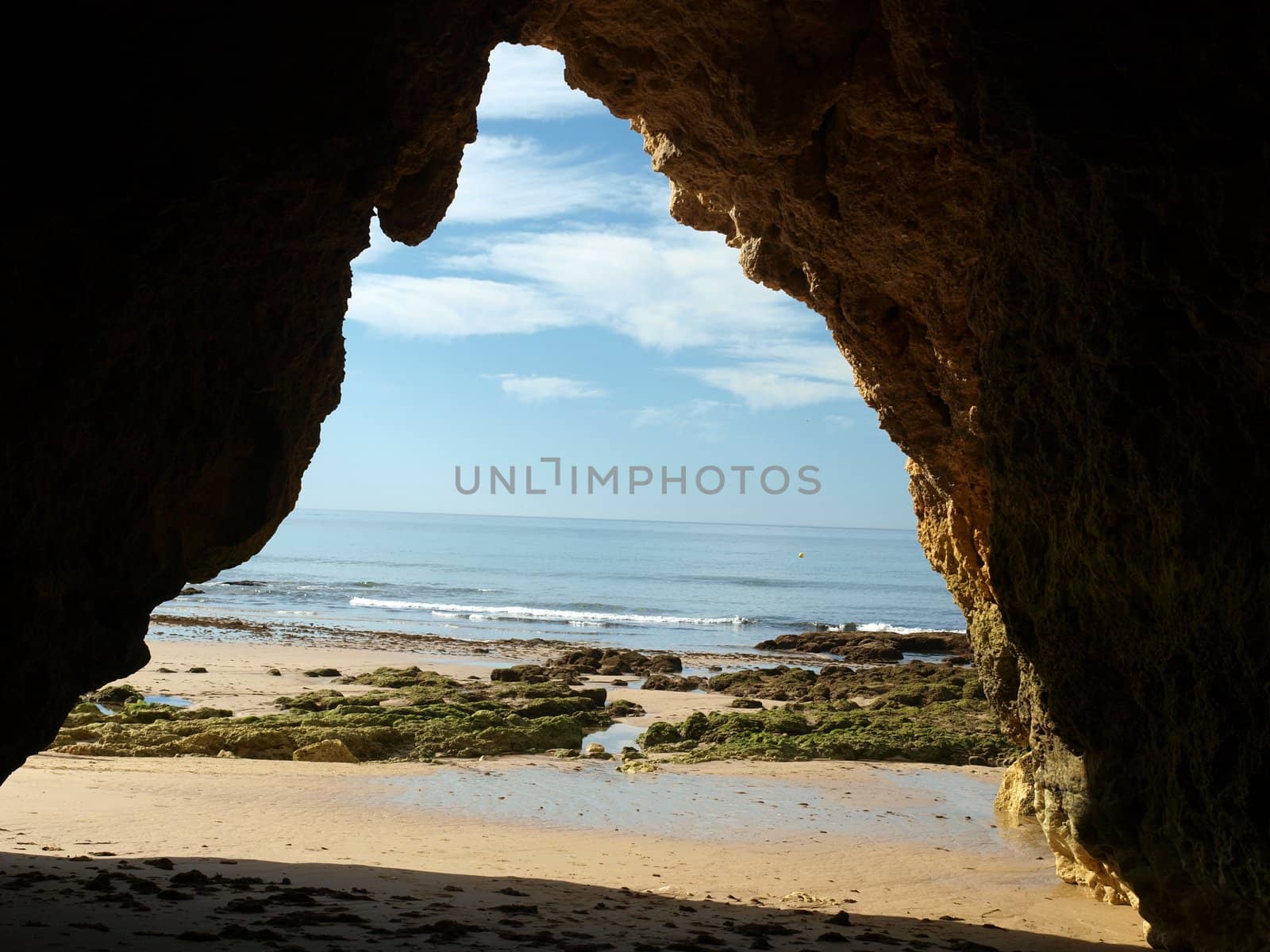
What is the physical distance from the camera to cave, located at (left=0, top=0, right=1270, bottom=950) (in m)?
3.90

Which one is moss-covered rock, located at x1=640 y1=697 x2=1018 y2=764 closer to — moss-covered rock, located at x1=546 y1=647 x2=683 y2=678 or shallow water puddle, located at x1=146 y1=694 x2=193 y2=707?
moss-covered rock, located at x1=546 y1=647 x2=683 y2=678

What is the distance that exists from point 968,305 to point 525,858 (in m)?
4.84

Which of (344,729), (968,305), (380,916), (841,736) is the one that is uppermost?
(968,305)

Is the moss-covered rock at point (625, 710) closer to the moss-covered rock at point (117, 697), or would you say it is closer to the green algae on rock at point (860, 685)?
the green algae on rock at point (860, 685)

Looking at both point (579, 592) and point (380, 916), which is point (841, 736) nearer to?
point (380, 916)

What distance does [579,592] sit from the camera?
47.2m

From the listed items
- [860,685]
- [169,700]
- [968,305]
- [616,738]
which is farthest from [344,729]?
[860,685]

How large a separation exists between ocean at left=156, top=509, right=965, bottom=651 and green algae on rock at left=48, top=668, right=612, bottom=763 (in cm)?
181

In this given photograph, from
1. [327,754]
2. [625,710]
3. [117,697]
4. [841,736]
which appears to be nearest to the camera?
[327,754]

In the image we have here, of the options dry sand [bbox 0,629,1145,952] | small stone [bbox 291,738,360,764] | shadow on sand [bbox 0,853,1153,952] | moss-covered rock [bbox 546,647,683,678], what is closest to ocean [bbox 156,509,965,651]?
small stone [bbox 291,738,360,764]

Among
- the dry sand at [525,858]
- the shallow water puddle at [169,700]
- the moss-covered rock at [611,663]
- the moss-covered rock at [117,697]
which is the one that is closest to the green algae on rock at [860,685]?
the moss-covered rock at [611,663]

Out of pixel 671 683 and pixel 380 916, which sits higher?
pixel 380 916

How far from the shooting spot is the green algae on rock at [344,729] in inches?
433

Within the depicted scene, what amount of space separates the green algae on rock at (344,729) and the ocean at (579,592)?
5.95ft
